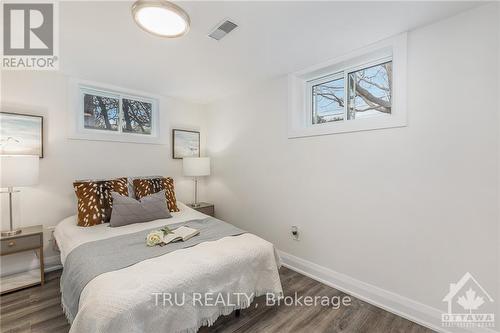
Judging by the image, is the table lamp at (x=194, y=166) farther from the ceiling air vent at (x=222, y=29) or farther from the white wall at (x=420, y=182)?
the ceiling air vent at (x=222, y=29)

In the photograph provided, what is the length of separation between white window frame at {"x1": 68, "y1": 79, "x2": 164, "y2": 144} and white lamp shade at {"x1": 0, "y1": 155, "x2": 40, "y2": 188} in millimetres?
696

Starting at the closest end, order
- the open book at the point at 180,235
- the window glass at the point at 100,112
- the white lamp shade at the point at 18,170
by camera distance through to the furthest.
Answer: the open book at the point at 180,235 < the white lamp shade at the point at 18,170 < the window glass at the point at 100,112

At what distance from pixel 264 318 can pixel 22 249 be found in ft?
7.83

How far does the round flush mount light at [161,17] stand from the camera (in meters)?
1.42

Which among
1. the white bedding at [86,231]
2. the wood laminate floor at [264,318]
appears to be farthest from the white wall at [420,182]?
the white bedding at [86,231]

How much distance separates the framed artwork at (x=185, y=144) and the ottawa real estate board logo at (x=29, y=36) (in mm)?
1660

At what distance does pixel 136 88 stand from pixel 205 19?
6.45 feet

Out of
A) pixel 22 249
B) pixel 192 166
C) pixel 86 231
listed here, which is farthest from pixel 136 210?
pixel 192 166

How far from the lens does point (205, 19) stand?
1708mm

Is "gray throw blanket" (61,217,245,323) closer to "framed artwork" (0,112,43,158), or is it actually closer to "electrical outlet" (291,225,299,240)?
"electrical outlet" (291,225,299,240)

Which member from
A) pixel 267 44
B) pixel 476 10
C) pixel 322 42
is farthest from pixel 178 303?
pixel 476 10

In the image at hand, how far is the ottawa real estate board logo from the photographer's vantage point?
1.62 meters

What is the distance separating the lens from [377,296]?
1995 millimetres

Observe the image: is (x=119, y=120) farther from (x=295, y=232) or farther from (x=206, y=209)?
(x=295, y=232)
